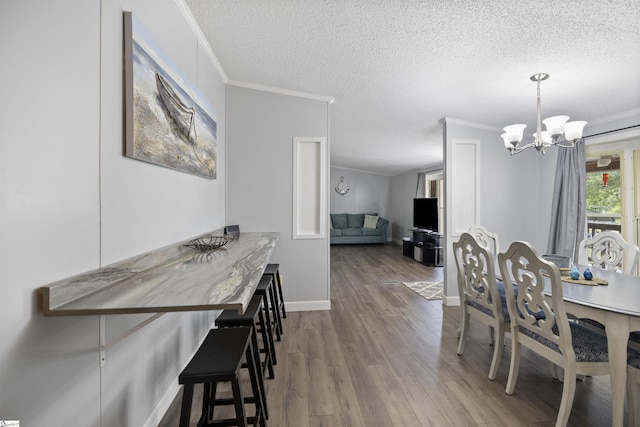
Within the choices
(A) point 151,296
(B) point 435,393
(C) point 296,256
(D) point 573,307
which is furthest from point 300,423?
(C) point 296,256

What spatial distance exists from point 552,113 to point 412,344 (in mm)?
2946

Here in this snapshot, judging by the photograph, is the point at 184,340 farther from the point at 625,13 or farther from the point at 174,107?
the point at 625,13

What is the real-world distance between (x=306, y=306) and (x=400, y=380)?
1.60 m

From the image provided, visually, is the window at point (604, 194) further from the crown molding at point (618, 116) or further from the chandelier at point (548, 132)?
the chandelier at point (548, 132)

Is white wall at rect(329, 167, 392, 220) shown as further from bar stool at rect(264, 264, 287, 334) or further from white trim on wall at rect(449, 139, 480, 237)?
bar stool at rect(264, 264, 287, 334)

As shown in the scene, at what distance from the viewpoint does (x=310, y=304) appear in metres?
3.56

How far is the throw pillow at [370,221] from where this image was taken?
9336 mm

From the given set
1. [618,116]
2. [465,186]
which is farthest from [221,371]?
[618,116]

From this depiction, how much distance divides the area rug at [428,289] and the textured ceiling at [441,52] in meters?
2.37

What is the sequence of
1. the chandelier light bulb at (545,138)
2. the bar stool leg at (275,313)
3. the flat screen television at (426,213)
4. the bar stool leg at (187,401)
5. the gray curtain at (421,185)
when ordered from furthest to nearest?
the gray curtain at (421,185)
the flat screen television at (426,213)
the bar stool leg at (275,313)
the chandelier light bulb at (545,138)
the bar stool leg at (187,401)

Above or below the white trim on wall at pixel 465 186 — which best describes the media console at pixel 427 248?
below

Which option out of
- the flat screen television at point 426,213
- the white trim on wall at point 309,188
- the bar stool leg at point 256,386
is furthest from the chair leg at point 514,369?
the flat screen television at point 426,213

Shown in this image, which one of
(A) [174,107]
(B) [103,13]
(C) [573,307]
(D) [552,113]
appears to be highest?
(D) [552,113]

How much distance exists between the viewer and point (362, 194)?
993 cm
